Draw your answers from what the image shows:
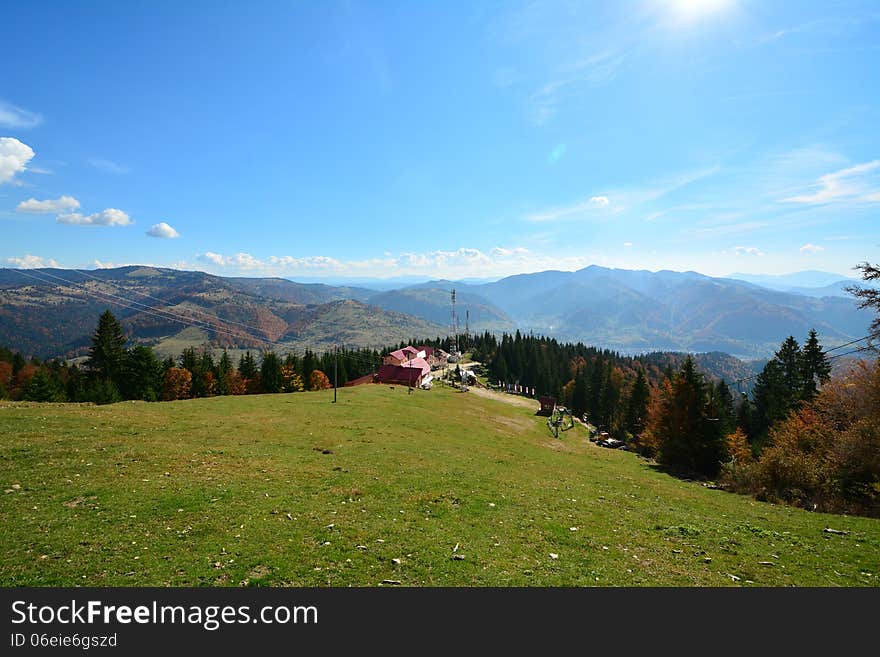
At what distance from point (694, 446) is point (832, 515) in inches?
874

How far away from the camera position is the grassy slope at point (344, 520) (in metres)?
10.0

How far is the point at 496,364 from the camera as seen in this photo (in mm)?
131000

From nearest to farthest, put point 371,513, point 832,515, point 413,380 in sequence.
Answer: point 371,513 → point 832,515 → point 413,380

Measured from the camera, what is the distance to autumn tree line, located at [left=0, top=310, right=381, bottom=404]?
210 feet

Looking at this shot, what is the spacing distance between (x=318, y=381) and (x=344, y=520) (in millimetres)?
84212

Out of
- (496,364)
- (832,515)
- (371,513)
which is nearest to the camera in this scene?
(371,513)

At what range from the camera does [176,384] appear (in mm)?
78438

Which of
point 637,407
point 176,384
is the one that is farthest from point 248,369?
point 637,407

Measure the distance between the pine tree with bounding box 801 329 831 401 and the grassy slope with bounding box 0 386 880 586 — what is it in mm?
48707

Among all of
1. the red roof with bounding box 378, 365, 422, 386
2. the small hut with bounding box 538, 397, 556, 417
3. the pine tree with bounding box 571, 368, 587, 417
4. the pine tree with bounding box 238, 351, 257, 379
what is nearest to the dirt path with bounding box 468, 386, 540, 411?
the small hut with bounding box 538, 397, 556, 417

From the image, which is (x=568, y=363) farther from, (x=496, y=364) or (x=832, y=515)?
(x=832, y=515)

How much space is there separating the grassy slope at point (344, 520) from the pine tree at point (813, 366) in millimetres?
48707
